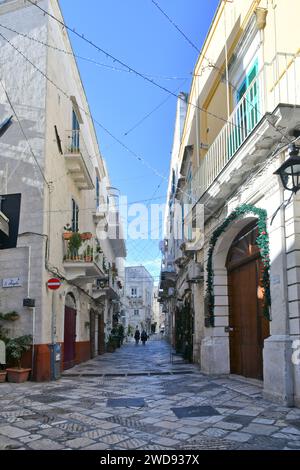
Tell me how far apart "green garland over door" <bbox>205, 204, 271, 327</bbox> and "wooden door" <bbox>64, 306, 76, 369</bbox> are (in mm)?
5149

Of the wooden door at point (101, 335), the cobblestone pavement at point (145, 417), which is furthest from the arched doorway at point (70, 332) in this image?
the wooden door at point (101, 335)

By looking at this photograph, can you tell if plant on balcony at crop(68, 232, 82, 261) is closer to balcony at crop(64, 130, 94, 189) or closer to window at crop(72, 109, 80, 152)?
balcony at crop(64, 130, 94, 189)

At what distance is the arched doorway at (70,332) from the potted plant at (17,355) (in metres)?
3.19

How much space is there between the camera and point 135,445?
16.7 feet

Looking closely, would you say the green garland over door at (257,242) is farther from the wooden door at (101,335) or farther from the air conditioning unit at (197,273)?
the wooden door at (101,335)

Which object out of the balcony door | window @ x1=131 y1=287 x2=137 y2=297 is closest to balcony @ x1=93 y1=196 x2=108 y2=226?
the balcony door

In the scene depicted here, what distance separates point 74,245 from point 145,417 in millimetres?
8424

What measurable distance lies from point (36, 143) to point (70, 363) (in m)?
7.26

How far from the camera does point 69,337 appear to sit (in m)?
15.7

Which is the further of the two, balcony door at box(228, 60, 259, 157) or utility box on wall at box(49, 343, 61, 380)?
utility box on wall at box(49, 343, 61, 380)

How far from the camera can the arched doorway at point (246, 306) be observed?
10.1 metres

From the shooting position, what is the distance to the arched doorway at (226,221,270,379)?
33.1 feet

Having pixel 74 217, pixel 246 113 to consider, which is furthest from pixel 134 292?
pixel 246 113

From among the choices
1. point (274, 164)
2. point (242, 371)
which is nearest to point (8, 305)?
point (242, 371)
